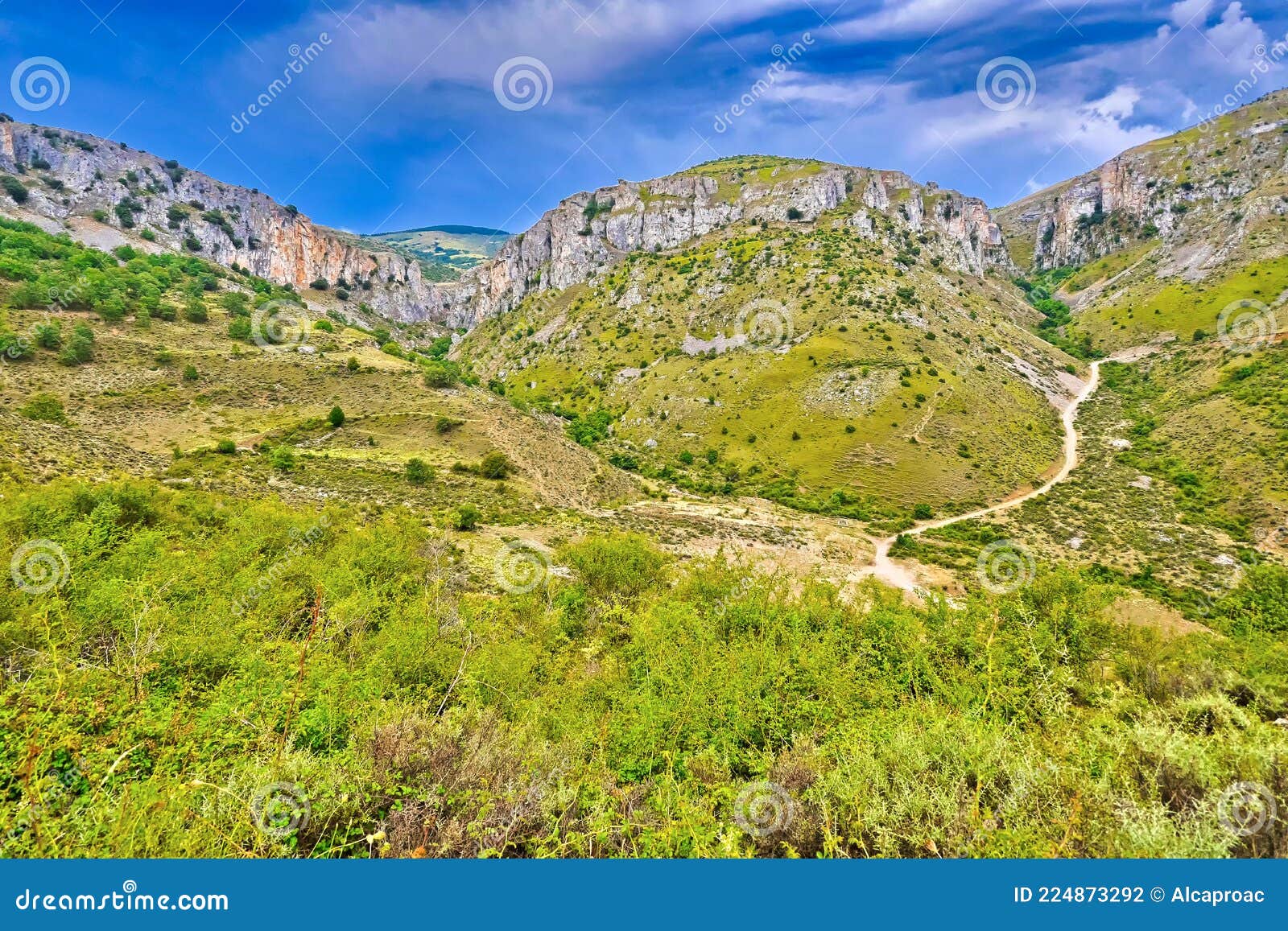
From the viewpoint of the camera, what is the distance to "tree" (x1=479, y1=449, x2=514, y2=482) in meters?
44.7

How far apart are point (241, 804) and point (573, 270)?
467 ft

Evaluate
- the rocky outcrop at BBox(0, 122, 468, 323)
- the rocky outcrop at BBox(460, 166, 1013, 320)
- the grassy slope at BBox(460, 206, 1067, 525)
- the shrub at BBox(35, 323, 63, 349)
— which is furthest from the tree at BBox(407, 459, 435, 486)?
the rocky outcrop at BBox(0, 122, 468, 323)

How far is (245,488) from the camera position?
99.6 feet

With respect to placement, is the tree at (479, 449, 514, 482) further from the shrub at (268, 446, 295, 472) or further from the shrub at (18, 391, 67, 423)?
the shrub at (18, 391, 67, 423)

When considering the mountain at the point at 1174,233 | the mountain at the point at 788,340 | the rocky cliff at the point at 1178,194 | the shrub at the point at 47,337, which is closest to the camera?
the shrub at the point at 47,337

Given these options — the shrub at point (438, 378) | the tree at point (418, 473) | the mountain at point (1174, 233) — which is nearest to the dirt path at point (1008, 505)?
the mountain at point (1174, 233)

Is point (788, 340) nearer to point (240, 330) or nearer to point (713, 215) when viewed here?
point (713, 215)

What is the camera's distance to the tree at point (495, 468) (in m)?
44.7

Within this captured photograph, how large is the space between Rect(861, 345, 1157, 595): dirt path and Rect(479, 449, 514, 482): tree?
107ft

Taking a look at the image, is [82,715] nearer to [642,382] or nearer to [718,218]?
[642,382]

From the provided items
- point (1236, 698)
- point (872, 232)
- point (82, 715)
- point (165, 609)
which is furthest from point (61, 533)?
point (872, 232)

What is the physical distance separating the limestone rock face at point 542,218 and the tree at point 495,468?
97.8 meters

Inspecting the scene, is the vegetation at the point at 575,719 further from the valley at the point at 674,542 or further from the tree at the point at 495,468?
the tree at the point at 495,468

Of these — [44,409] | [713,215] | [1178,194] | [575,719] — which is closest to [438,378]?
[44,409]
